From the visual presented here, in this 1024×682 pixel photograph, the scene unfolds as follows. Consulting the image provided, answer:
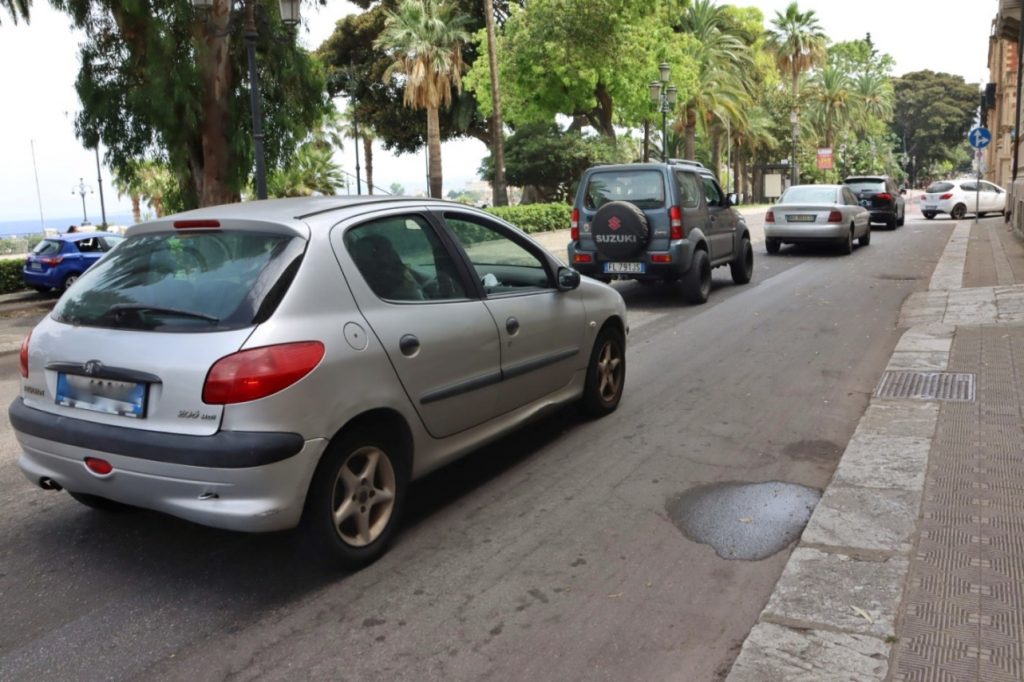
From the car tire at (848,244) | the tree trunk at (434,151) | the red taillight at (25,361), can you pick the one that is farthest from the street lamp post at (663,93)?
the red taillight at (25,361)

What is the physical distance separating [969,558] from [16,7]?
20.4 meters

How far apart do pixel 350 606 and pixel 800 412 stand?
154 inches

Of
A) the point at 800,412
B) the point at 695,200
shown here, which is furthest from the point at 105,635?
the point at 695,200

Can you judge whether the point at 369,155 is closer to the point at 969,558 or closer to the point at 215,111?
the point at 215,111

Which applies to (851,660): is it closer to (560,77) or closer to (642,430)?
(642,430)

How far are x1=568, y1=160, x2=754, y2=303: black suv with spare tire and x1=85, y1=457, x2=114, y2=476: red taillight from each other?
8424 millimetres

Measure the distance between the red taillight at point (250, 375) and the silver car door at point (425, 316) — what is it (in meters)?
0.53

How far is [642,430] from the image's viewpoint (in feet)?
19.2

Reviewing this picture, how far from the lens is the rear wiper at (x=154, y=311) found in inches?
138

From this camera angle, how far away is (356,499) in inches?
148

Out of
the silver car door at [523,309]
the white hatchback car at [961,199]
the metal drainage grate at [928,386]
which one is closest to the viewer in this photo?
the silver car door at [523,309]

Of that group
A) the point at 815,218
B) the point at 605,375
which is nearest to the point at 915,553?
the point at 605,375

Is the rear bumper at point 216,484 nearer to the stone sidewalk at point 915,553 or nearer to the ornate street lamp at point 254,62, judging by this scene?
the stone sidewalk at point 915,553

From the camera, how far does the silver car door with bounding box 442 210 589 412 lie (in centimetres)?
473
